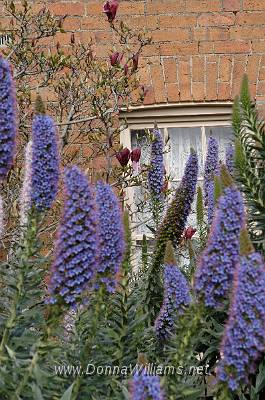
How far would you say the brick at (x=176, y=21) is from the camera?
5.93 m

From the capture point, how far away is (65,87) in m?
4.73

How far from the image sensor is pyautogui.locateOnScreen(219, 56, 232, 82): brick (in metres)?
5.88

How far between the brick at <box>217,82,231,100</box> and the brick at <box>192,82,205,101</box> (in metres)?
0.12

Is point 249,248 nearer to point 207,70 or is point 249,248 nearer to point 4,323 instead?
Answer: point 4,323

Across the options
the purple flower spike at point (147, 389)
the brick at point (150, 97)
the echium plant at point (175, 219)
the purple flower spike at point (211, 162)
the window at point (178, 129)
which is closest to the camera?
the purple flower spike at point (147, 389)

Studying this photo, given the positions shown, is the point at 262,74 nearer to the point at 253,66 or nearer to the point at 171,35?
the point at 253,66

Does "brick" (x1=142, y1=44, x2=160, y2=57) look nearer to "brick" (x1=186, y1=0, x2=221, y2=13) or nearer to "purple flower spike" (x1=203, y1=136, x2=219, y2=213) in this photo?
"brick" (x1=186, y1=0, x2=221, y2=13)

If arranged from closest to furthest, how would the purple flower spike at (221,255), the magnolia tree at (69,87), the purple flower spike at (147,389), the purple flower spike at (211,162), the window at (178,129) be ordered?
the purple flower spike at (147,389) < the purple flower spike at (221,255) < the purple flower spike at (211,162) < the magnolia tree at (69,87) < the window at (178,129)

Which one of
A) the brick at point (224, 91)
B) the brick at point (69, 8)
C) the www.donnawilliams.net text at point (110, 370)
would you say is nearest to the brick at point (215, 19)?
the brick at point (224, 91)

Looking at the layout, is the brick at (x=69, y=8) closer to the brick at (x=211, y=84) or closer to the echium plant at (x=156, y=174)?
the brick at (x=211, y=84)

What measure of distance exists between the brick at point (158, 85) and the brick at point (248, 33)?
66 cm

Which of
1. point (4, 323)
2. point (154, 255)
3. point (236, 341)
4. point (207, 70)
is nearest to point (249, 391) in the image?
point (154, 255)

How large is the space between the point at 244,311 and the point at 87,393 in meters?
0.65

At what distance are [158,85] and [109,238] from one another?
162 inches
